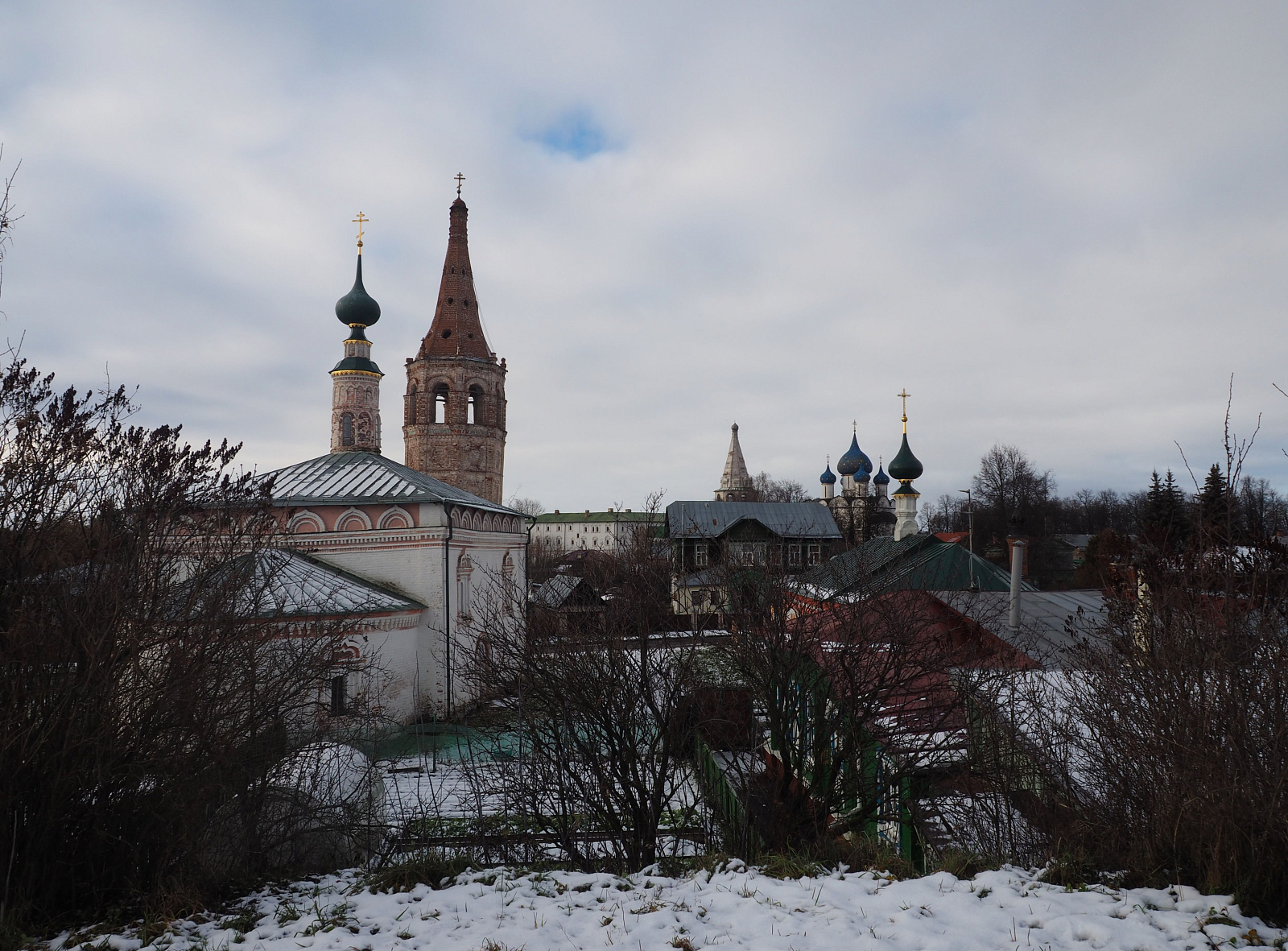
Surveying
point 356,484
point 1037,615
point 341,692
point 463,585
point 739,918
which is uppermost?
point 356,484

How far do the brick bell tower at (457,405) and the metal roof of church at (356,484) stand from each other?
10280 millimetres

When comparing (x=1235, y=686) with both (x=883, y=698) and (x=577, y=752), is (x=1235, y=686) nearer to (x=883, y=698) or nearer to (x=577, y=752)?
(x=883, y=698)

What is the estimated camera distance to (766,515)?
46.3 m

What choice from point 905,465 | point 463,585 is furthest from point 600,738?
point 905,465

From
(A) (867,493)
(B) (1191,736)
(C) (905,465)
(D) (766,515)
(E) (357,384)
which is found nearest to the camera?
(B) (1191,736)

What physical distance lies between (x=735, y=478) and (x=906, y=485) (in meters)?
28.1

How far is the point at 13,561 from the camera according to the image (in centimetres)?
554

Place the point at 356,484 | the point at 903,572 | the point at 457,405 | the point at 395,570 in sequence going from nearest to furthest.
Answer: the point at 903,572, the point at 395,570, the point at 356,484, the point at 457,405

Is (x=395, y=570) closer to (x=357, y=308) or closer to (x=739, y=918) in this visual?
(x=357, y=308)

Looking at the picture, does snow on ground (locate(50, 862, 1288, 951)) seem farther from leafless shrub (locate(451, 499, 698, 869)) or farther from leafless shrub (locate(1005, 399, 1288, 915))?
leafless shrub (locate(451, 499, 698, 869))

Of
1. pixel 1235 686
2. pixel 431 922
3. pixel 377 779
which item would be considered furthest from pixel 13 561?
pixel 1235 686

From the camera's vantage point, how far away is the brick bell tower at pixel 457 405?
30.4 meters

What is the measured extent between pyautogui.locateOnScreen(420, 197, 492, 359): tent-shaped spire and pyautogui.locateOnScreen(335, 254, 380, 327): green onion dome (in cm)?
666

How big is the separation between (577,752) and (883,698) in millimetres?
3428
